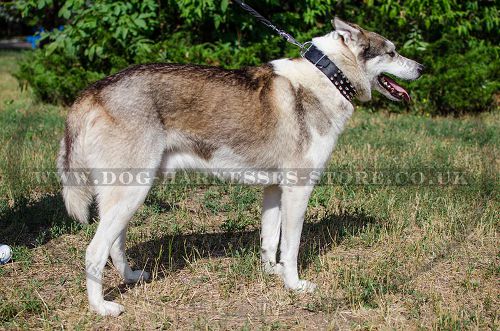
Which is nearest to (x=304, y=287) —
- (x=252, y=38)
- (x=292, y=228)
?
(x=292, y=228)

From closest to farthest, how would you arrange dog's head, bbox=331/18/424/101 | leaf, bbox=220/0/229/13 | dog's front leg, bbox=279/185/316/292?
dog's front leg, bbox=279/185/316/292 < dog's head, bbox=331/18/424/101 < leaf, bbox=220/0/229/13

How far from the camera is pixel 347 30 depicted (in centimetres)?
440

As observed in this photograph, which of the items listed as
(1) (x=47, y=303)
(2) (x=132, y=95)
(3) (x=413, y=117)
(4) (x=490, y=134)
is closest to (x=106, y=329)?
(1) (x=47, y=303)

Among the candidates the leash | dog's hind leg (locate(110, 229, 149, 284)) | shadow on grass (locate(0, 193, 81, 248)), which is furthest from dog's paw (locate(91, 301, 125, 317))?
the leash

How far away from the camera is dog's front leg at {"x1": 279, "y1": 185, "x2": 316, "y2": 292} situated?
432cm

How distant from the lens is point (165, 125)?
4.09 m

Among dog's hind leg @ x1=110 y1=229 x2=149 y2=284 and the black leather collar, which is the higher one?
the black leather collar

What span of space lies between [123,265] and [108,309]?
1.87 feet

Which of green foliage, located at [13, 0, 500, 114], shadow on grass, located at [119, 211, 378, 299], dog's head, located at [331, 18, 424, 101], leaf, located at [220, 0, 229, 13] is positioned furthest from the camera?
green foliage, located at [13, 0, 500, 114]

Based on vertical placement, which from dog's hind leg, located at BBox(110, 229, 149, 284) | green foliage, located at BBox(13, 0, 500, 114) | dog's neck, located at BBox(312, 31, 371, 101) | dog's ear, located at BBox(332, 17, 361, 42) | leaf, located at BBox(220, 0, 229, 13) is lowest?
green foliage, located at BBox(13, 0, 500, 114)

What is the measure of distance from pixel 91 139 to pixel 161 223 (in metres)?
1.81

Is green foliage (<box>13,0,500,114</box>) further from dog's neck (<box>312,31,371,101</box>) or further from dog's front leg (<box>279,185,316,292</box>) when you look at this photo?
dog's front leg (<box>279,185,316,292</box>)

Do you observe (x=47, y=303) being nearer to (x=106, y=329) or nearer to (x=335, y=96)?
(x=106, y=329)

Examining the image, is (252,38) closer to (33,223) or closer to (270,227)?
(33,223)
